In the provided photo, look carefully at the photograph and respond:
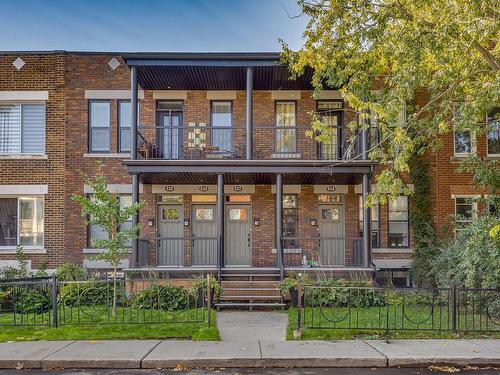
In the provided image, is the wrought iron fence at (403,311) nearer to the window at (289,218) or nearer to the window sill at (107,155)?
the window at (289,218)

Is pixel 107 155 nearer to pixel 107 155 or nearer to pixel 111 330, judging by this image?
pixel 107 155

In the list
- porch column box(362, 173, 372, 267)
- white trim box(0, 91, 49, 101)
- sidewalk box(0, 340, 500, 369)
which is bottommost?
sidewalk box(0, 340, 500, 369)

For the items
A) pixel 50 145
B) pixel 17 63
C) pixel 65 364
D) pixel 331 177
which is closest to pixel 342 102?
pixel 331 177

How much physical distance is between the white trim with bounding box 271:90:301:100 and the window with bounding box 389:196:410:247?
16.3 ft

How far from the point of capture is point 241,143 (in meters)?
17.4

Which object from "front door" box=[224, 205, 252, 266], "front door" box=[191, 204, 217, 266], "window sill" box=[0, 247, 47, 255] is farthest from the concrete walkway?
"window sill" box=[0, 247, 47, 255]

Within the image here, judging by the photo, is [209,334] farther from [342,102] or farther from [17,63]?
[17,63]

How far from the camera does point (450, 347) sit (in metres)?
8.85

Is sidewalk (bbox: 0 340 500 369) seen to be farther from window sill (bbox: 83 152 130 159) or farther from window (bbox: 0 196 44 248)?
window sill (bbox: 83 152 130 159)

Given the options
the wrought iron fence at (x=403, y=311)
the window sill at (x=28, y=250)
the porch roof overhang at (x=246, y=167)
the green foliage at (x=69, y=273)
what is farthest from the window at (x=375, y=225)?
the window sill at (x=28, y=250)

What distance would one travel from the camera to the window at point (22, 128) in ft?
58.5

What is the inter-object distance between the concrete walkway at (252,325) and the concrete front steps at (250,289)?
423 millimetres

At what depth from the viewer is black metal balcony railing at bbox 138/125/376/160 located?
17.3 m

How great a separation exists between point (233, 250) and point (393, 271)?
18.2 feet
